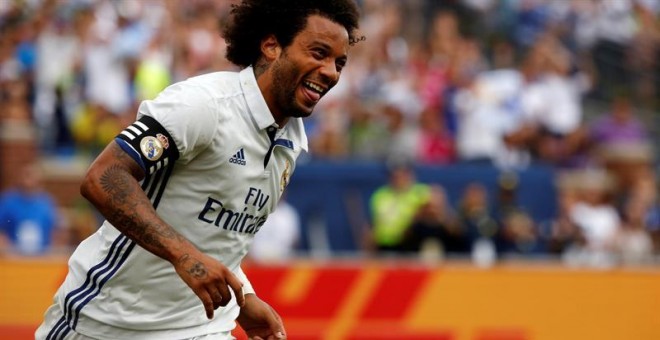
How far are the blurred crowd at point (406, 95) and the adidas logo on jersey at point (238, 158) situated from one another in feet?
27.1

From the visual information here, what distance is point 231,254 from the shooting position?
16.6ft

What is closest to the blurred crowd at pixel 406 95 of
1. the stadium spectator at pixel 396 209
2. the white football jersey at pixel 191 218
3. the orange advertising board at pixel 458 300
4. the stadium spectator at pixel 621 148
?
the stadium spectator at pixel 621 148

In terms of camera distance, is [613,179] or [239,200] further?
[613,179]

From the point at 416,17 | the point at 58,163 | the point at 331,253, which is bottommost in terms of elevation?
the point at 331,253

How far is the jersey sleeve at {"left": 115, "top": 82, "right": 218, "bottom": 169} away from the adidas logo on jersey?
7.1 inches

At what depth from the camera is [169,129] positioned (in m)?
4.50

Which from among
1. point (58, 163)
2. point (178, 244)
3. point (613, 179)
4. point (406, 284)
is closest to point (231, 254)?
point (178, 244)

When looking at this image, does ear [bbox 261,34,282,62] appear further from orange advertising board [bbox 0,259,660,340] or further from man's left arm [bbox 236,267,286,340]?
orange advertising board [bbox 0,259,660,340]

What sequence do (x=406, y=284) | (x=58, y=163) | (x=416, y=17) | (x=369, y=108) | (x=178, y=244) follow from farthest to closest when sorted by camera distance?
(x=416, y=17), (x=369, y=108), (x=58, y=163), (x=406, y=284), (x=178, y=244)

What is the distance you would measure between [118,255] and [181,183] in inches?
15.4

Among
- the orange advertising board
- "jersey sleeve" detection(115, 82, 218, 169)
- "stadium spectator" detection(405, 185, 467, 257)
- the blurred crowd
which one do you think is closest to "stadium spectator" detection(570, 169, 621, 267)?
the blurred crowd

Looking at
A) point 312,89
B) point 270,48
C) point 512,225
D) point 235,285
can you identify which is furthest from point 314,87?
point 512,225

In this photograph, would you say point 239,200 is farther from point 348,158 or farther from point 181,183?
point 348,158

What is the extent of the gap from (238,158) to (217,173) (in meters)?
0.10
